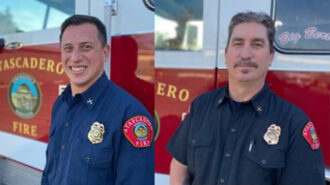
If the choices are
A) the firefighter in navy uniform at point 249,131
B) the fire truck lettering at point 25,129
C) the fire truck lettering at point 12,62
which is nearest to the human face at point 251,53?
the firefighter in navy uniform at point 249,131

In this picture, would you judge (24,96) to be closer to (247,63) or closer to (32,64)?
(32,64)

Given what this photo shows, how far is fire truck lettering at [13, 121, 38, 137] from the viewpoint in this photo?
2.42 meters

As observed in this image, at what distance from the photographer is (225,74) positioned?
67.8 inches

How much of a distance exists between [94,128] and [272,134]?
646mm

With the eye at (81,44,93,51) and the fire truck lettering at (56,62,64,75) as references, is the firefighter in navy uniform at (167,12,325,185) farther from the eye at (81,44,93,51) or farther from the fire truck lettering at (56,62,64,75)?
the fire truck lettering at (56,62,64,75)

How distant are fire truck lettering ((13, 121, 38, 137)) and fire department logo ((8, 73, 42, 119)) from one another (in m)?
0.06

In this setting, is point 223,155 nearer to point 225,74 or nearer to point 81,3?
point 225,74

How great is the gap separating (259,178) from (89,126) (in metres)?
0.65

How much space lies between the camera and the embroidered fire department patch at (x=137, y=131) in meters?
1.40

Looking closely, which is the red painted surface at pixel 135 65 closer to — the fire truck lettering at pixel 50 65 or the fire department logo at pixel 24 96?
the fire truck lettering at pixel 50 65

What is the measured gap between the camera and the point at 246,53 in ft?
4.36

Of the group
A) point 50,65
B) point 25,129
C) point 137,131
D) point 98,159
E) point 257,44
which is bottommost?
point 25,129

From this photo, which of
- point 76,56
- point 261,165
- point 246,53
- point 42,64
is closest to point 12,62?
point 42,64

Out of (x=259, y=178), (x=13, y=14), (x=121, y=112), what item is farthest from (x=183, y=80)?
(x=13, y=14)
